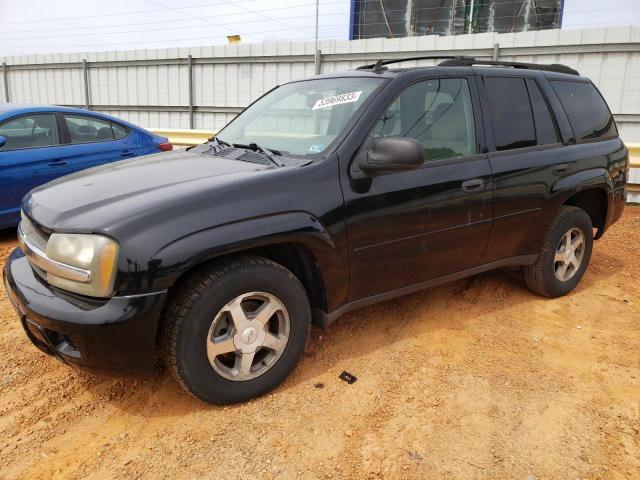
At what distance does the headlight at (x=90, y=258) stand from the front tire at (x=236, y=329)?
343mm

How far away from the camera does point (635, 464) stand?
92.3 inches

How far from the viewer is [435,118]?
3316 millimetres

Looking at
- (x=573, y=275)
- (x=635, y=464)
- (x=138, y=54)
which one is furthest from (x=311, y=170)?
(x=138, y=54)

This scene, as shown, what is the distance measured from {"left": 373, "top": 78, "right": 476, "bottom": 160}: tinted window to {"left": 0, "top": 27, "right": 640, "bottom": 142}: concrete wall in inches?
261

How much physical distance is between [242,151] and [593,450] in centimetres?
252

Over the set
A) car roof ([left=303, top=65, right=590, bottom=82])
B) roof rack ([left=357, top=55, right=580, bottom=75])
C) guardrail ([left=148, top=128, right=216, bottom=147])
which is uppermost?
roof rack ([left=357, top=55, right=580, bottom=75])

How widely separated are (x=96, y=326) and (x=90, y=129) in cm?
473

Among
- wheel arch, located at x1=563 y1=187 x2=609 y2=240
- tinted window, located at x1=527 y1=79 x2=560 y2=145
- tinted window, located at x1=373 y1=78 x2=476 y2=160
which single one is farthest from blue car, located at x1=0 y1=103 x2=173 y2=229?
wheel arch, located at x1=563 y1=187 x2=609 y2=240

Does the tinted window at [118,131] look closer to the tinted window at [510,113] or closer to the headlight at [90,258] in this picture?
the headlight at [90,258]

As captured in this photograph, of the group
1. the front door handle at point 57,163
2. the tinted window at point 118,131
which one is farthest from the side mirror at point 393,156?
the tinted window at point 118,131

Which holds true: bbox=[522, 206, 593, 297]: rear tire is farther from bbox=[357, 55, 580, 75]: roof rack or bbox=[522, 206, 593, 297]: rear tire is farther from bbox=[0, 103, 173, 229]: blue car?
bbox=[0, 103, 173, 229]: blue car

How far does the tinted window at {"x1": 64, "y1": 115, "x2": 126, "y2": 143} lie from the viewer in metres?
6.09

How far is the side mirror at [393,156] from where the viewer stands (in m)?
2.75

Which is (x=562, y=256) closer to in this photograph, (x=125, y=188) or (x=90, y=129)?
(x=125, y=188)
